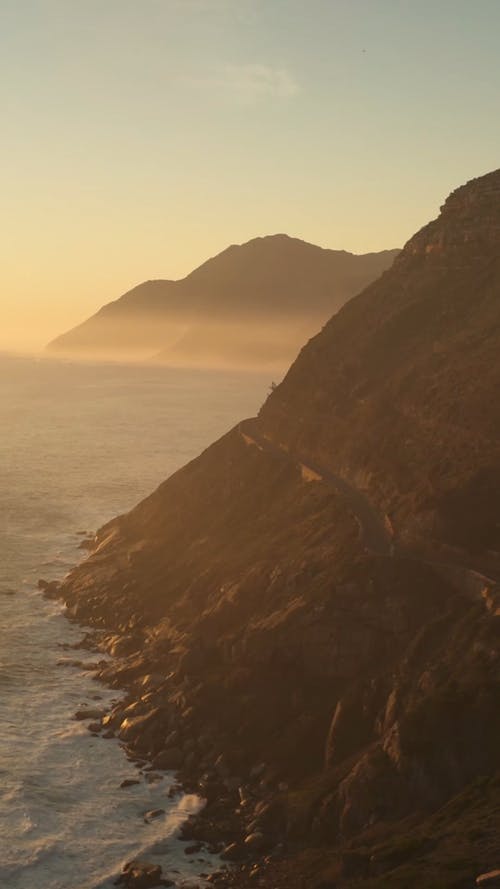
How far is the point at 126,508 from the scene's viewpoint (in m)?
133

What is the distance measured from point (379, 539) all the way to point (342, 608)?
8406mm

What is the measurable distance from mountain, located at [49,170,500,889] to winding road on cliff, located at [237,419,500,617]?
0.62 feet

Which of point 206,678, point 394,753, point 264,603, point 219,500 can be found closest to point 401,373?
point 219,500

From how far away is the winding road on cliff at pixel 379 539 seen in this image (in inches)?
2515

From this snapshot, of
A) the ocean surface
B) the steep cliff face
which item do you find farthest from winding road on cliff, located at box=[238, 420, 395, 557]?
the ocean surface

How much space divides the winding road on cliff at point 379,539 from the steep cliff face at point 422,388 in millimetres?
1060

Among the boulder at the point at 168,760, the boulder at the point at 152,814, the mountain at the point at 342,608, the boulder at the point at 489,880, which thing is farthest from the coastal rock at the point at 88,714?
the boulder at the point at 489,880

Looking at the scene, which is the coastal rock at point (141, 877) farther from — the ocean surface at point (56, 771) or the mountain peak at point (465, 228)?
the mountain peak at point (465, 228)

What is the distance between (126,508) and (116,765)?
2827 inches

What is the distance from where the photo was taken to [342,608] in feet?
222

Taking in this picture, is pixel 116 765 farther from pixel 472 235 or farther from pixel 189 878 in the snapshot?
pixel 472 235

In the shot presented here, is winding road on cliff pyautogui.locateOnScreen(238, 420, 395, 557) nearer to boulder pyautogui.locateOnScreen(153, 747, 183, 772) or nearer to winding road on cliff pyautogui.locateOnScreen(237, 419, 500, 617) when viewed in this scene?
winding road on cliff pyautogui.locateOnScreen(237, 419, 500, 617)

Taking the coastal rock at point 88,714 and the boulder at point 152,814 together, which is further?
the coastal rock at point 88,714

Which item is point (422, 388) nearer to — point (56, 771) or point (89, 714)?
point (89, 714)
